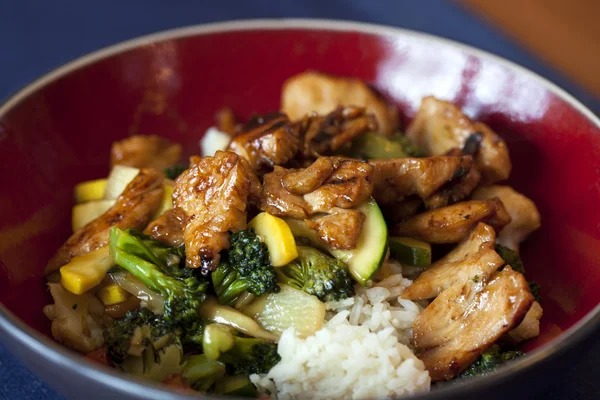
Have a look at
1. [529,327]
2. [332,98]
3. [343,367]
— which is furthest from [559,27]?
[343,367]

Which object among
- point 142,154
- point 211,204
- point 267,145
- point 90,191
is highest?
point 267,145

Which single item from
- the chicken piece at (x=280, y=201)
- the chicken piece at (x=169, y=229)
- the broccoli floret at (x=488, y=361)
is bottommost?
the broccoli floret at (x=488, y=361)

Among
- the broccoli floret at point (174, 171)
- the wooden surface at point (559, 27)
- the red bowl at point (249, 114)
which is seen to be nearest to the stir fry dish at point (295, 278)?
the red bowl at point (249, 114)

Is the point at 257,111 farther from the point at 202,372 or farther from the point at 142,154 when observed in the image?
the point at 202,372

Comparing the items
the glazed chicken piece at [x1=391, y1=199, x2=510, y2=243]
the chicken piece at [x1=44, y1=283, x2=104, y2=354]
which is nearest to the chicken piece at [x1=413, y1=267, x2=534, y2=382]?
the glazed chicken piece at [x1=391, y1=199, x2=510, y2=243]

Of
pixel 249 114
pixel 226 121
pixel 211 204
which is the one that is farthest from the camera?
pixel 249 114

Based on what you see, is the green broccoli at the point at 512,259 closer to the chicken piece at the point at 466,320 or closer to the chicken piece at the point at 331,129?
the chicken piece at the point at 466,320

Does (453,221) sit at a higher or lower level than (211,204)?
lower
